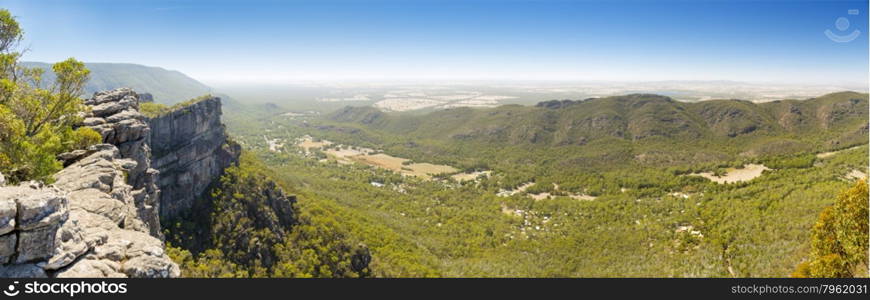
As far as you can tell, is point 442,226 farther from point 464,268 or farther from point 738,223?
point 738,223

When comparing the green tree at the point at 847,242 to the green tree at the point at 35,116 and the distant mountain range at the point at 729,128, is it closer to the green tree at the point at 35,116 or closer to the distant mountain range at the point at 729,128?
the green tree at the point at 35,116

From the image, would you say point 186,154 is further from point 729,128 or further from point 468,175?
point 729,128

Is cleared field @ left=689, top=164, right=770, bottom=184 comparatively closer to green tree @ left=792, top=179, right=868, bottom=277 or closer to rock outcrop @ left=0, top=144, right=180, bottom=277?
green tree @ left=792, top=179, right=868, bottom=277

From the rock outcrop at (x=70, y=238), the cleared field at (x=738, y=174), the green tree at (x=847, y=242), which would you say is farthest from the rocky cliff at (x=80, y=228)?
the cleared field at (x=738, y=174)

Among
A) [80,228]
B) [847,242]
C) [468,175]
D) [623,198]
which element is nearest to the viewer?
[80,228]

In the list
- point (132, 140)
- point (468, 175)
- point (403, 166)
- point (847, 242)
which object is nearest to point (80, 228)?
point (132, 140)
